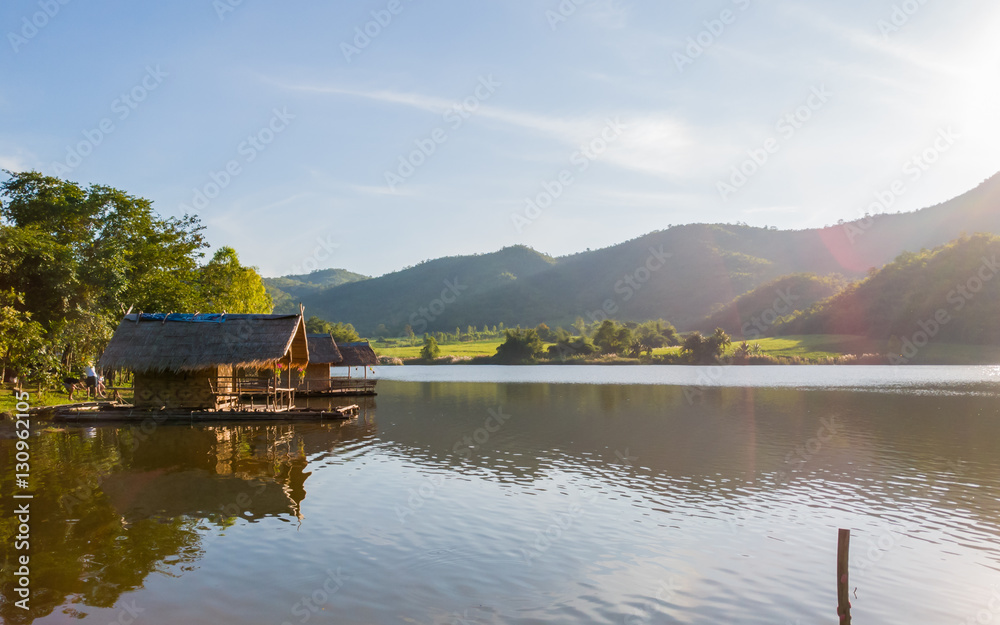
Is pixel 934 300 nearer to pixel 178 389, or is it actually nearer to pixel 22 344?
pixel 178 389

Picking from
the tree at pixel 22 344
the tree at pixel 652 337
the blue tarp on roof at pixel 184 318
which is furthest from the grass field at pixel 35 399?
the tree at pixel 652 337

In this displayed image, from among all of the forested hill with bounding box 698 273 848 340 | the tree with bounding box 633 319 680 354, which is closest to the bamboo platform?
the tree with bounding box 633 319 680 354

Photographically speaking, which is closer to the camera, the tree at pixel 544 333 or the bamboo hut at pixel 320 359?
the bamboo hut at pixel 320 359

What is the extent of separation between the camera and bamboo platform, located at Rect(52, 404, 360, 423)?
26.2 meters

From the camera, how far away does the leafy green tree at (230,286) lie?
46.9 meters

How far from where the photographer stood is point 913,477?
16.3 m

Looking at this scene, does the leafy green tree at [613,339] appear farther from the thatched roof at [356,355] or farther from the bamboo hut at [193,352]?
the bamboo hut at [193,352]

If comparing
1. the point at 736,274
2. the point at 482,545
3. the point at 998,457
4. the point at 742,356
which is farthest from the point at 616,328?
the point at 482,545

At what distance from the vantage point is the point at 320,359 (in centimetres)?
4366

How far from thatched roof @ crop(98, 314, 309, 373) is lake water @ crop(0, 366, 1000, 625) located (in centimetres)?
362

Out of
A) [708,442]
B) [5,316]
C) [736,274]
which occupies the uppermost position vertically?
[736,274]

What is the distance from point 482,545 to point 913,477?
12971mm

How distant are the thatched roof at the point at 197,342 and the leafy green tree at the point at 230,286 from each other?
52.0 feet

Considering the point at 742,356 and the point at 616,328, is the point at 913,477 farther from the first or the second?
the point at 616,328
